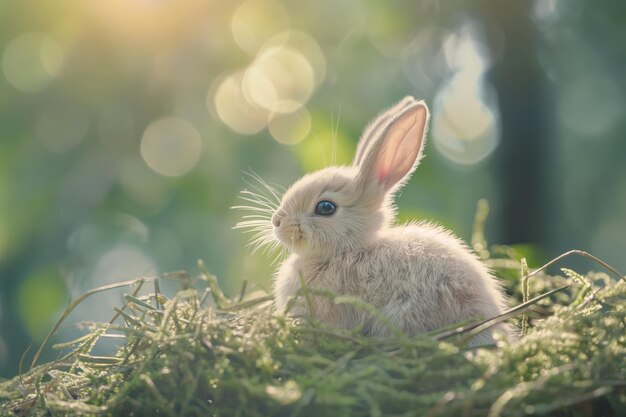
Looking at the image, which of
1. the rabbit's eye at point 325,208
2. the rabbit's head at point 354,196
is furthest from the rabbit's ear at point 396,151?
the rabbit's eye at point 325,208

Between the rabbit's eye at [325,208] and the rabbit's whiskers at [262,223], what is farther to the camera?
the rabbit's whiskers at [262,223]

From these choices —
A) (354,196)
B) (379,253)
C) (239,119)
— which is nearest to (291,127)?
(239,119)

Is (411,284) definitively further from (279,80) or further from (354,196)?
(279,80)

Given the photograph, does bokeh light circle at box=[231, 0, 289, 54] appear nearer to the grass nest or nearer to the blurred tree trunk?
the blurred tree trunk

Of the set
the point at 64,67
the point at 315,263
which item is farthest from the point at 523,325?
the point at 64,67

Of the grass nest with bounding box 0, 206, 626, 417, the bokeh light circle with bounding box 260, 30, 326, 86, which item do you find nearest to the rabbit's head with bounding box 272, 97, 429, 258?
the grass nest with bounding box 0, 206, 626, 417

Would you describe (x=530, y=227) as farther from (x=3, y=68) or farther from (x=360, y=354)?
(x=3, y=68)

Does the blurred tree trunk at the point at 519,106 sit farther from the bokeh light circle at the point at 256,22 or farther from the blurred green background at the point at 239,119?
the bokeh light circle at the point at 256,22
